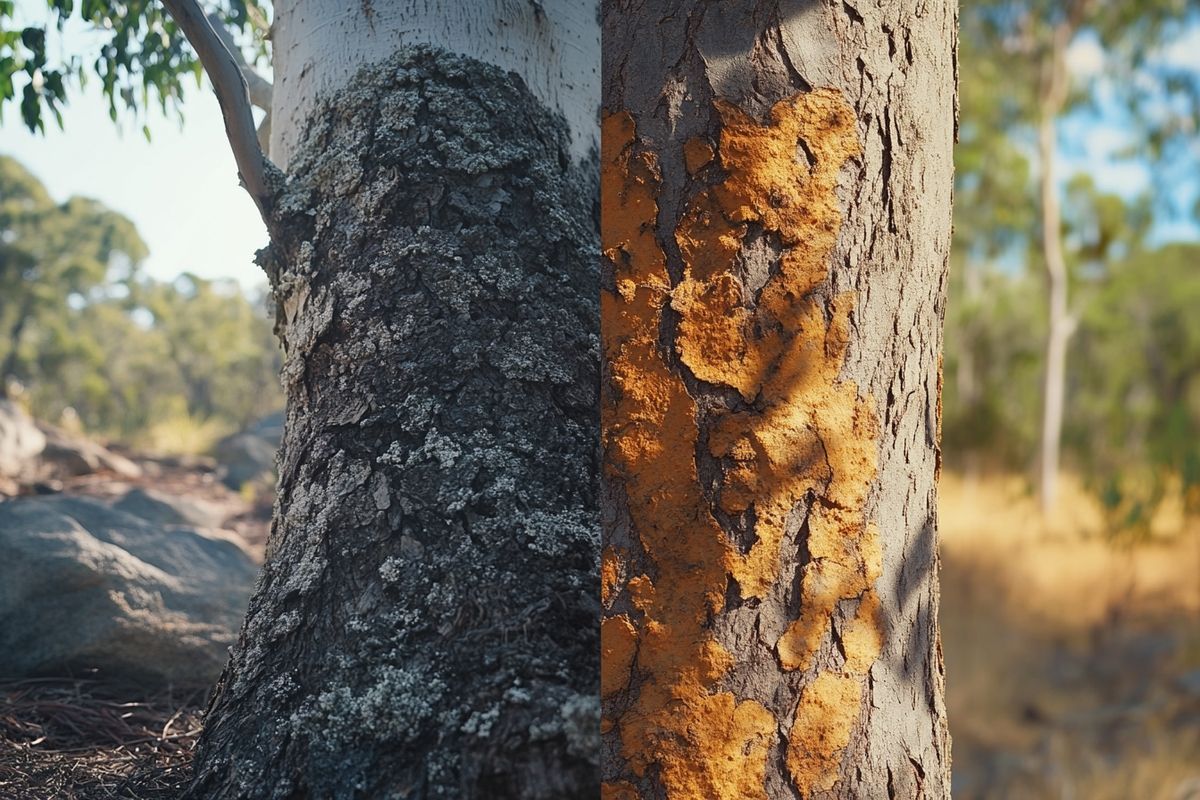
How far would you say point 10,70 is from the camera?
73.5 inches

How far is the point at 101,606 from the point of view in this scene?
223 cm

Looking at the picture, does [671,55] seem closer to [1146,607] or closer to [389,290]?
[389,290]


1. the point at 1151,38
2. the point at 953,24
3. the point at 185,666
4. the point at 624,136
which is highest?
the point at 1151,38

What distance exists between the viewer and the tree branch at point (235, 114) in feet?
4.50

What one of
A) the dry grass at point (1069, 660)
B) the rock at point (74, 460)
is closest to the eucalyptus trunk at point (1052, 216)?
the dry grass at point (1069, 660)

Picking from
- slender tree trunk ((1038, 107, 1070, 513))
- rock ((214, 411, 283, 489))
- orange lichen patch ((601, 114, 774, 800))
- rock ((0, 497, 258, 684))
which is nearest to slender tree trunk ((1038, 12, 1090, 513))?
slender tree trunk ((1038, 107, 1070, 513))

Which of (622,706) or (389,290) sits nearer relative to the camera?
(622,706)

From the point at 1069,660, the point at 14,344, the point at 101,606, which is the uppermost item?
the point at 14,344

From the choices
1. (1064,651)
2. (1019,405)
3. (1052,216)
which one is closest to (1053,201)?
(1052,216)

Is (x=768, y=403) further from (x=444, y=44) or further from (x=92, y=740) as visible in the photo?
(x=92, y=740)

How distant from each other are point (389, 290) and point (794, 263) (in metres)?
0.53

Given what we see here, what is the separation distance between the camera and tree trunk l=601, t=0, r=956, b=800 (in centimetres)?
95

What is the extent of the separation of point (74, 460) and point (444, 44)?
4.80m

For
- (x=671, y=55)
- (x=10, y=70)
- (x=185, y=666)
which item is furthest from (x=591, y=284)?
(x=185, y=666)
